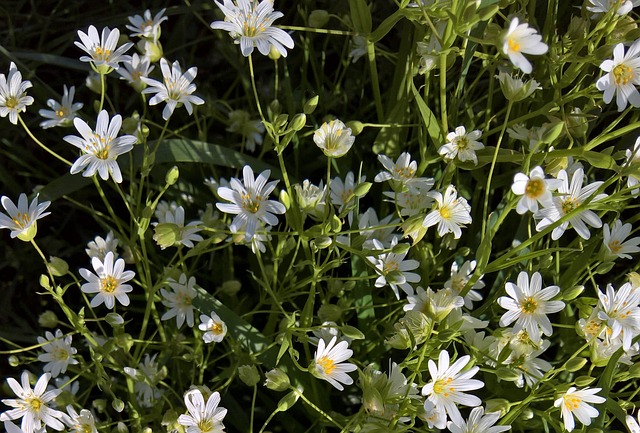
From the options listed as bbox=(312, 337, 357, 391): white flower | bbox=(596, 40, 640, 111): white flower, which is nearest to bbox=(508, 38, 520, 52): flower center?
bbox=(596, 40, 640, 111): white flower

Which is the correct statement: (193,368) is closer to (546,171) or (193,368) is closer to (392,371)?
(392,371)

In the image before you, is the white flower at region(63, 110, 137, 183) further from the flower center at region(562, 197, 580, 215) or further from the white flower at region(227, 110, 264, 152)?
the flower center at region(562, 197, 580, 215)

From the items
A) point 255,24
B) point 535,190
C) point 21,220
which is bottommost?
point 21,220

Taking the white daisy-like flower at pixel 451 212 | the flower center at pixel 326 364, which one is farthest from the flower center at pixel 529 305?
the flower center at pixel 326 364

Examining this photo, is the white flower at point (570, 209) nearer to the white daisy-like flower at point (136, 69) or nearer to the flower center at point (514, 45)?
the flower center at point (514, 45)

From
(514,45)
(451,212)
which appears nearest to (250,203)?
(451,212)

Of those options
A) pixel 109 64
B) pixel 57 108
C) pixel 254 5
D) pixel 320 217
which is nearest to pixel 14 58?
pixel 57 108

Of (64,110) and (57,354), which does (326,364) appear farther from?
(64,110)

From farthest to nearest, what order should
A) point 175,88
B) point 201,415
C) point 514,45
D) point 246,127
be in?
point 246,127 → point 175,88 → point 201,415 → point 514,45
